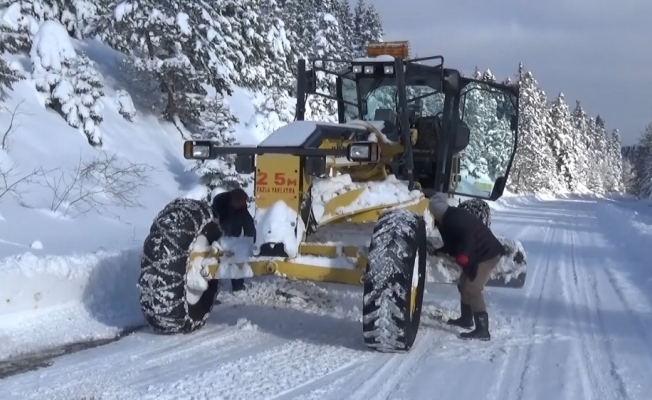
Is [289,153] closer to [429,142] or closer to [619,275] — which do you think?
[429,142]

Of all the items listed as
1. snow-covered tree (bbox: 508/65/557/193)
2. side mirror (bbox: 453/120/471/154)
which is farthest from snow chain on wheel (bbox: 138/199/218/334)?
snow-covered tree (bbox: 508/65/557/193)

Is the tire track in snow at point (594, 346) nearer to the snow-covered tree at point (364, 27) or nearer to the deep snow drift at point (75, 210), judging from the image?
the deep snow drift at point (75, 210)

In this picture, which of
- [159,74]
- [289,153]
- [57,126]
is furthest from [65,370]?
[159,74]

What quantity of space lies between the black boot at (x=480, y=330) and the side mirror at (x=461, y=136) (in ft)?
10.5

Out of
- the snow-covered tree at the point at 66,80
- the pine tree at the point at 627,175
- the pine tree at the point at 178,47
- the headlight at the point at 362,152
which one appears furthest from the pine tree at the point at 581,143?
the headlight at the point at 362,152

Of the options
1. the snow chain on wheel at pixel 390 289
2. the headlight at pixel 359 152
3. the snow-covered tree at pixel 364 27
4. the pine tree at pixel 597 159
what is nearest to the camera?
the snow chain on wheel at pixel 390 289

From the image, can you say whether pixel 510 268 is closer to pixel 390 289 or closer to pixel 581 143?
pixel 390 289

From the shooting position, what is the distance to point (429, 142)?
32.6 feet

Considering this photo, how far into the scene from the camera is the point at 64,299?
7.61 m

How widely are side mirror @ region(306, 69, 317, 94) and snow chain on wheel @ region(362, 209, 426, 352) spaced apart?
10.8 ft

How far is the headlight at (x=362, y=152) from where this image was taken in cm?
664

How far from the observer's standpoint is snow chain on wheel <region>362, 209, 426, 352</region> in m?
6.36

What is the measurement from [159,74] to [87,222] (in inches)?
397

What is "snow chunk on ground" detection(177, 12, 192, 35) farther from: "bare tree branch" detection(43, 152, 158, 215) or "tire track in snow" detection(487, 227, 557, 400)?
"tire track in snow" detection(487, 227, 557, 400)
